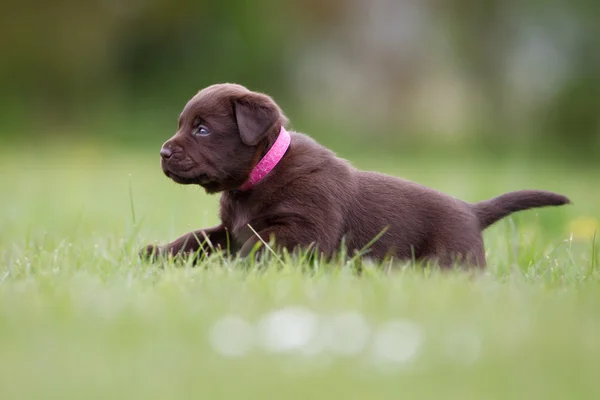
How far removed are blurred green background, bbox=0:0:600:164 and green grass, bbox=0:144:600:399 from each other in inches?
429

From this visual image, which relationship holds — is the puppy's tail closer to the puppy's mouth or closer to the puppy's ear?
the puppy's ear

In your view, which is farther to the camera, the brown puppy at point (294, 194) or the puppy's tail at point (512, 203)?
the puppy's tail at point (512, 203)

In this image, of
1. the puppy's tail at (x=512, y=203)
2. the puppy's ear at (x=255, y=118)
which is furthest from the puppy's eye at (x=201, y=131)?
the puppy's tail at (x=512, y=203)

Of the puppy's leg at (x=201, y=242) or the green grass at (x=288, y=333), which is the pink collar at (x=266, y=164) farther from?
the green grass at (x=288, y=333)

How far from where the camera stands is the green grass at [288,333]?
201 centimetres

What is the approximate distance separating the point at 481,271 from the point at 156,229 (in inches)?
112

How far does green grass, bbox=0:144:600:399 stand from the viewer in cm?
201

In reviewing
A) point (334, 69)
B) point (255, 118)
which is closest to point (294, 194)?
point (255, 118)

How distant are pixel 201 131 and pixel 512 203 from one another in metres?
1.48

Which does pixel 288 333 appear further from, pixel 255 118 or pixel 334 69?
pixel 334 69

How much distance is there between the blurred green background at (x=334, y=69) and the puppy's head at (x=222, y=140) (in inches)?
401

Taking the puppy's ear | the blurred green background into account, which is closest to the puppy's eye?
the puppy's ear

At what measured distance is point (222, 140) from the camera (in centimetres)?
388

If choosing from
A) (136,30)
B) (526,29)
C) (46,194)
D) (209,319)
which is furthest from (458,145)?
(209,319)
